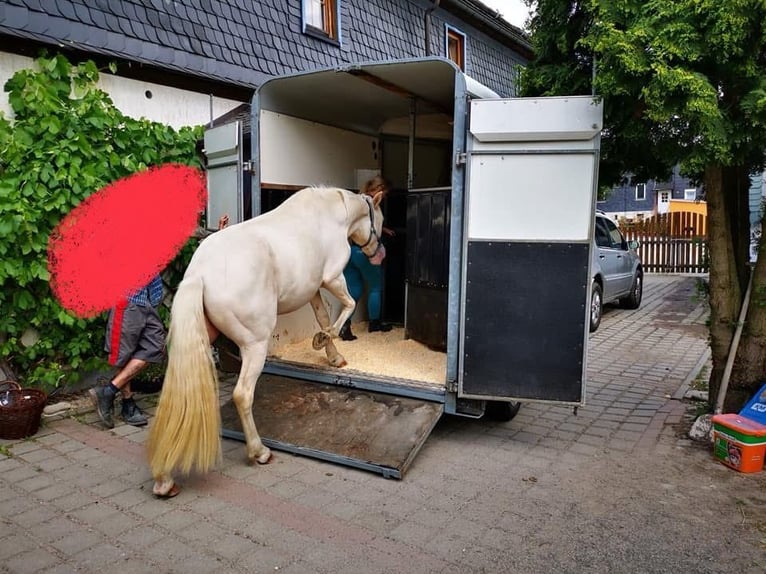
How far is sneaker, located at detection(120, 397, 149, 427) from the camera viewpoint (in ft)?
16.1

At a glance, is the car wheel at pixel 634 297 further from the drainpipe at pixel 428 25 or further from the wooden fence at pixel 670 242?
the wooden fence at pixel 670 242

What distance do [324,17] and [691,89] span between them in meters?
7.20

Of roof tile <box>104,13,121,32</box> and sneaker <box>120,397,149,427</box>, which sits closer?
sneaker <box>120,397,149,427</box>

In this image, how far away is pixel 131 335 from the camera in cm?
473

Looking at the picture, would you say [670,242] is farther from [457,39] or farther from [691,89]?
[691,89]

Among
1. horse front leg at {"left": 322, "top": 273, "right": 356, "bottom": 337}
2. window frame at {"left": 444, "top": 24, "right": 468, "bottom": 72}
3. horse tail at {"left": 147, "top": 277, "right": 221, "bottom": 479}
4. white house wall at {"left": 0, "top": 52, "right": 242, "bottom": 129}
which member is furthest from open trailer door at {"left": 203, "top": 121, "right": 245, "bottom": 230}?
window frame at {"left": 444, "top": 24, "right": 468, "bottom": 72}

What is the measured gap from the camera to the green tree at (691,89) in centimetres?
346

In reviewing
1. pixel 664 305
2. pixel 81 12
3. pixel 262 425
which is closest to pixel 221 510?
pixel 262 425

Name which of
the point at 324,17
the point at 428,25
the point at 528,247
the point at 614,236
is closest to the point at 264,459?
the point at 528,247

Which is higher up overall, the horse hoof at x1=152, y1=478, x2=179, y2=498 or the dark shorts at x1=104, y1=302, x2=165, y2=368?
the dark shorts at x1=104, y1=302, x2=165, y2=368

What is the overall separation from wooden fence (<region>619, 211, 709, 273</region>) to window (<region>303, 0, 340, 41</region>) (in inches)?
480

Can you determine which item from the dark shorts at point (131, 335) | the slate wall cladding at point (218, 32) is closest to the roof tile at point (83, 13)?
Answer: the slate wall cladding at point (218, 32)

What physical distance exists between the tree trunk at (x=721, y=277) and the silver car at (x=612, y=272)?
4.28m

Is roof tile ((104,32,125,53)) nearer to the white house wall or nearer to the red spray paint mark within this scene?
the white house wall
